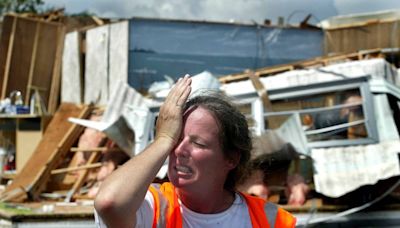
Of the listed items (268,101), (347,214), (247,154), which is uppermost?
(268,101)

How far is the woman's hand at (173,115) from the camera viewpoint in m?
1.48

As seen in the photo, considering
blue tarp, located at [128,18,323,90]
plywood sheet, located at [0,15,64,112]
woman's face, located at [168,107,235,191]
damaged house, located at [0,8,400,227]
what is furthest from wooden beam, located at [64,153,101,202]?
woman's face, located at [168,107,235,191]

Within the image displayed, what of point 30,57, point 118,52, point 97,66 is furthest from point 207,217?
point 30,57

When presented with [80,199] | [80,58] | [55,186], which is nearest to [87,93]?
[80,58]

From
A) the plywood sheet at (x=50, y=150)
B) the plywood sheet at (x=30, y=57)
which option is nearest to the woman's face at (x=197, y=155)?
the plywood sheet at (x=50, y=150)

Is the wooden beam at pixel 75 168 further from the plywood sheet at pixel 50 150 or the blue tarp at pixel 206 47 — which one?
the blue tarp at pixel 206 47

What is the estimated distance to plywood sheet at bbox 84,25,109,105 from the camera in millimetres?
11219

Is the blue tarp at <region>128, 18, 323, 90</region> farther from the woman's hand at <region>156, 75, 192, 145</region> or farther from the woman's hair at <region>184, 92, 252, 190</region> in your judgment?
the woman's hand at <region>156, 75, 192, 145</region>

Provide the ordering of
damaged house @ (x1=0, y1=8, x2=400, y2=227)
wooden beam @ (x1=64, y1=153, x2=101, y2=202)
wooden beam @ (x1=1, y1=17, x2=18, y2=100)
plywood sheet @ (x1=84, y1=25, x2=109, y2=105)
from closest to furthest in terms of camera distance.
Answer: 1. damaged house @ (x1=0, y1=8, x2=400, y2=227)
2. wooden beam @ (x1=64, y1=153, x2=101, y2=202)
3. plywood sheet @ (x1=84, y1=25, x2=109, y2=105)
4. wooden beam @ (x1=1, y1=17, x2=18, y2=100)

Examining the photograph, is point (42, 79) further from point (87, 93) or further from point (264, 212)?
point (264, 212)

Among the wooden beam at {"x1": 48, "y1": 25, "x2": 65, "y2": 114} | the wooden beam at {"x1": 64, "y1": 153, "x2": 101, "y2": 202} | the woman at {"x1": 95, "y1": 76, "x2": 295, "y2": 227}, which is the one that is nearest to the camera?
the woman at {"x1": 95, "y1": 76, "x2": 295, "y2": 227}

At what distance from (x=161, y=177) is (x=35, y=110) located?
18.9 ft

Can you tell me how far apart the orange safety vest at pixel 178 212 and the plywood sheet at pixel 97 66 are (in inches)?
383

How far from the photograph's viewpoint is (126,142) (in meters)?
7.53
